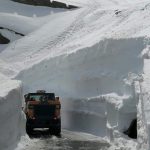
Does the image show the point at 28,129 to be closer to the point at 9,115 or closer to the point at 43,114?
the point at 43,114

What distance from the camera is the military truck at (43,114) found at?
83.9 feet

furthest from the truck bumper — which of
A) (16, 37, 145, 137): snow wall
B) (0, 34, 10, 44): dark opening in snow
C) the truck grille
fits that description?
(0, 34, 10, 44): dark opening in snow

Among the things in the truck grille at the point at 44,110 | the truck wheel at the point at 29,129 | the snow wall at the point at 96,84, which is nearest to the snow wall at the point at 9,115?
A: the truck wheel at the point at 29,129

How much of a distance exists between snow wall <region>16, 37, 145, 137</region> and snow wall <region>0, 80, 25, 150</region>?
477cm

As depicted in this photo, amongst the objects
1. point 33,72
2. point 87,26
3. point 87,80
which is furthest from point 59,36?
point 87,80

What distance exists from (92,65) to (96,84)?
64.6 inches

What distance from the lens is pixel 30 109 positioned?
25812 mm

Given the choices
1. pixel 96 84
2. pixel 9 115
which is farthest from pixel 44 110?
pixel 9 115

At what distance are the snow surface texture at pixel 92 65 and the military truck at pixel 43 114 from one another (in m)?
2.25

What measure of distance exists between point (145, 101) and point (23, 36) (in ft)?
99.8

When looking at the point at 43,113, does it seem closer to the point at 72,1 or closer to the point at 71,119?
the point at 71,119

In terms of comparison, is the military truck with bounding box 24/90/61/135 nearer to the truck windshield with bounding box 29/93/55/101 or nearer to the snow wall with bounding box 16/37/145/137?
the truck windshield with bounding box 29/93/55/101

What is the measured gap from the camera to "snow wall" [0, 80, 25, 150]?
16609mm

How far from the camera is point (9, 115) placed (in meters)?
18.1
